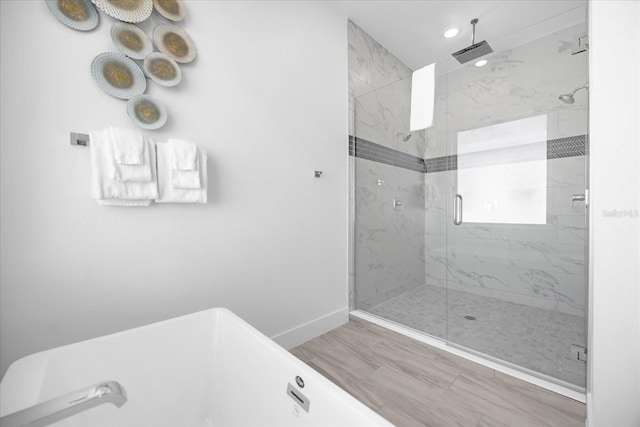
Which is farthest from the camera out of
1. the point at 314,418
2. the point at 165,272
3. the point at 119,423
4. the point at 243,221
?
the point at 243,221

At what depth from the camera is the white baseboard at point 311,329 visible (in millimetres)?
2041

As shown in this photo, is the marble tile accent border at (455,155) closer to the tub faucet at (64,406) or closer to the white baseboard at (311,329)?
the white baseboard at (311,329)

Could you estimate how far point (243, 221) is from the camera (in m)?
1.81

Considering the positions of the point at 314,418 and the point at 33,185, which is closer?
the point at 314,418

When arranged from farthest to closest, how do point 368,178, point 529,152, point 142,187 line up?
point 368,178, point 529,152, point 142,187

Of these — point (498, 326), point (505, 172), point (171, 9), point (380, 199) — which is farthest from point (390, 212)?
point (171, 9)

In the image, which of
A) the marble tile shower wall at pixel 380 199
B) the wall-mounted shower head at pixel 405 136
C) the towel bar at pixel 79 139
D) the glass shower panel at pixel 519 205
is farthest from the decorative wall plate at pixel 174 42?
the glass shower panel at pixel 519 205

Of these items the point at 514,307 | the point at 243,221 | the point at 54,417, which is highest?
the point at 243,221

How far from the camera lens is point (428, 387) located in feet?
5.33

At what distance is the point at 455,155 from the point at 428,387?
180cm

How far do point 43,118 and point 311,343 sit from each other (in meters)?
2.05

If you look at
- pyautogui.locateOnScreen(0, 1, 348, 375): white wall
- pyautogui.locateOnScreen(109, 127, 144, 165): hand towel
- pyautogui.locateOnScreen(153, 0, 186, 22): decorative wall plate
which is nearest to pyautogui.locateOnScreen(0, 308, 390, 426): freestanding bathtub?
pyautogui.locateOnScreen(0, 1, 348, 375): white wall

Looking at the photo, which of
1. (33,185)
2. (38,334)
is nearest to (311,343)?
(38,334)

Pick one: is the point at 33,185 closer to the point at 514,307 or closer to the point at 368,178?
the point at 368,178
